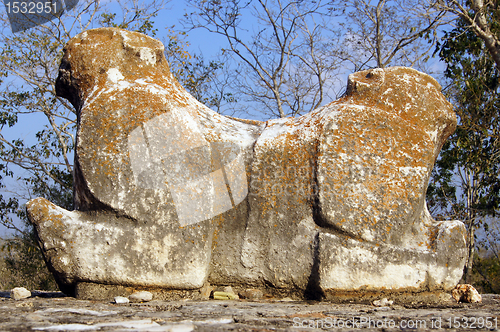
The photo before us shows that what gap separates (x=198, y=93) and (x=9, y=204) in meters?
4.60

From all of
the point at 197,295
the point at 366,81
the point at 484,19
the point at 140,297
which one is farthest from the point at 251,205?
the point at 484,19

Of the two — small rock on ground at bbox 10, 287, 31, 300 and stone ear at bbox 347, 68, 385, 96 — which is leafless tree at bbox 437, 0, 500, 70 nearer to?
stone ear at bbox 347, 68, 385, 96

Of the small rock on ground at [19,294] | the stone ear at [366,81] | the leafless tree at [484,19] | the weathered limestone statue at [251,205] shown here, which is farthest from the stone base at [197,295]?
the leafless tree at [484,19]

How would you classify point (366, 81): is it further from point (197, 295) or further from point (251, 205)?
point (197, 295)

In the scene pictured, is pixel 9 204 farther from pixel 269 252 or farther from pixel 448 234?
pixel 448 234

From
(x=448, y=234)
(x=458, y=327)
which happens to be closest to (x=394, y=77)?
(x=448, y=234)

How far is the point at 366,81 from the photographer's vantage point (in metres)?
3.37

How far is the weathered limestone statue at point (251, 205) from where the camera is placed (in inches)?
116

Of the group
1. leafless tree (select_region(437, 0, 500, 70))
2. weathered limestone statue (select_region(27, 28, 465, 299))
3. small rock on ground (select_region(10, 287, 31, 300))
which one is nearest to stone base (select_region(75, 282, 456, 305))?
weathered limestone statue (select_region(27, 28, 465, 299))

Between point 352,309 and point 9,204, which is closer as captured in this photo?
point 352,309

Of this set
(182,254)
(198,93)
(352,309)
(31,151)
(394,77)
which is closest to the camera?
(352,309)

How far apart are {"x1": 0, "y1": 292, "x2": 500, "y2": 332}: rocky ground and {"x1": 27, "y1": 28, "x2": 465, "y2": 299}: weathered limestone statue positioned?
0.23 m

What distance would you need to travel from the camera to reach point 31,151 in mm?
9234

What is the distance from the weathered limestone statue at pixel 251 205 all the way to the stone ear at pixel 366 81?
130 millimetres
